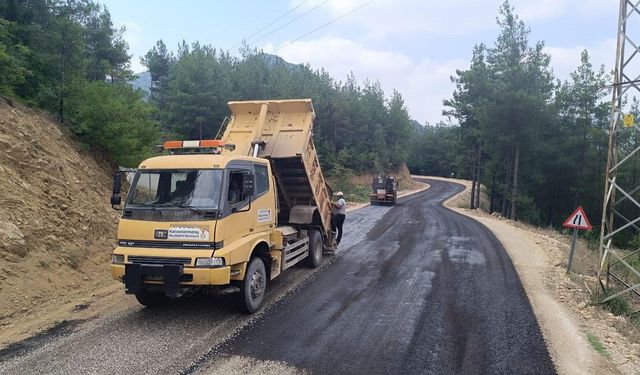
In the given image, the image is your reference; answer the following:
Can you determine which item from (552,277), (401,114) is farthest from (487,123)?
(401,114)

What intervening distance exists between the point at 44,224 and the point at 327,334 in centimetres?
681

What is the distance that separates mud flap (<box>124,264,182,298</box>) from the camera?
633cm

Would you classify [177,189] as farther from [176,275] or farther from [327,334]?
[327,334]

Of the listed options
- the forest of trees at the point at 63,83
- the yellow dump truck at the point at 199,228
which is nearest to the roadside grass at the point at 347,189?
the forest of trees at the point at 63,83

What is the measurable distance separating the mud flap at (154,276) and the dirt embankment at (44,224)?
5.32 feet

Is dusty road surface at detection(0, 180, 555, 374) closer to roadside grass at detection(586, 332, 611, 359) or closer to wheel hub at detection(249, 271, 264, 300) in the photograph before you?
wheel hub at detection(249, 271, 264, 300)

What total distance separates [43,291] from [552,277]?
11158 millimetres

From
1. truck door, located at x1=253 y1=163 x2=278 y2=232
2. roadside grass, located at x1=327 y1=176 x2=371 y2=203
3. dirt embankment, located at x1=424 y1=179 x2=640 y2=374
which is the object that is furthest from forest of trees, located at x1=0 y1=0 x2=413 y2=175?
dirt embankment, located at x1=424 y1=179 x2=640 y2=374

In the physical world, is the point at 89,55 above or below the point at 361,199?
above

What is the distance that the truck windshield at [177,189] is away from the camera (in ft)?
22.3

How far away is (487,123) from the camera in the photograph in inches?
1264

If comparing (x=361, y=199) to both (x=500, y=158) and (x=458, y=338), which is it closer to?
(x=500, y=158)

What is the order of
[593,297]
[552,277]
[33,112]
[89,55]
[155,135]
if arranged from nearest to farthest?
[593,297], [552,277], [33,112], [155,135], [89,55]

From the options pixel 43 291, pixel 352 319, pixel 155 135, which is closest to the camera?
pixel 352 319
